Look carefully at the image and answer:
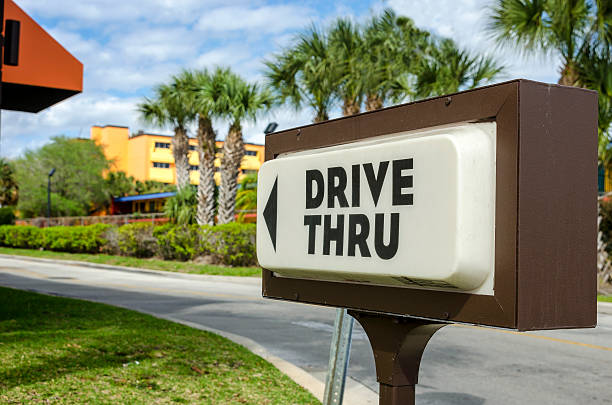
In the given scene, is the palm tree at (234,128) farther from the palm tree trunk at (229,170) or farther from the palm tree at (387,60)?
the palm tree at (387,60)

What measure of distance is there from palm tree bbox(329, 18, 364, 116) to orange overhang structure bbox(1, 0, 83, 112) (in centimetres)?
1216

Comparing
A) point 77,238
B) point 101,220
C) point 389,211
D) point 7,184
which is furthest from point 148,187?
point 389,211

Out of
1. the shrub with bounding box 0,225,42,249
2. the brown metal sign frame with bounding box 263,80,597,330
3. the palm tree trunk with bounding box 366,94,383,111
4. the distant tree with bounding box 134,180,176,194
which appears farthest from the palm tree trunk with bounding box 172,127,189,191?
the distant tree with bounding box 134,180,176,194

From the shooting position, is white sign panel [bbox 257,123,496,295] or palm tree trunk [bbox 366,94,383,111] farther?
palm tree trunk [bbox 366,94,383,111]

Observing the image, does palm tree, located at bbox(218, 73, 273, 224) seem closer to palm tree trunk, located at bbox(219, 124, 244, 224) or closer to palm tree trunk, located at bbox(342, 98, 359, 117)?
palm tree trunk, located at bbox(219, 124, 244, 224)

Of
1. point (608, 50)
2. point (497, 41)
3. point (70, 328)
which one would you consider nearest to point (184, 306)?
point (70, 328)

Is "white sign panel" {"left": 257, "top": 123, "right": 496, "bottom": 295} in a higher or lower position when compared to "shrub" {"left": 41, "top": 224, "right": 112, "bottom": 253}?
higher

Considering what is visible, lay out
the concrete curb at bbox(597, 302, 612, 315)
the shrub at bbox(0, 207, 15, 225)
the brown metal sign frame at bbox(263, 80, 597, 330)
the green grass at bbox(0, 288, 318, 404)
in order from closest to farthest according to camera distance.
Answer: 1. the brown metal sign frame at bbox(263, 80, 597, 330)
2. the green grass at bbox(0, 288, 318, 404)
3. the concrete curb at bbox(597, 302, 612, 315)
4. the shrub at bbox(0, 207, 15, 225)

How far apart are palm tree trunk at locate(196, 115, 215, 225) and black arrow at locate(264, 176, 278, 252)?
25156 mm

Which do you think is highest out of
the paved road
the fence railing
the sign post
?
the fence railing

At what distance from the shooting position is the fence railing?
1248 inches

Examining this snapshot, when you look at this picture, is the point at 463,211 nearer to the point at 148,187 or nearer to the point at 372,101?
the point at 372,101

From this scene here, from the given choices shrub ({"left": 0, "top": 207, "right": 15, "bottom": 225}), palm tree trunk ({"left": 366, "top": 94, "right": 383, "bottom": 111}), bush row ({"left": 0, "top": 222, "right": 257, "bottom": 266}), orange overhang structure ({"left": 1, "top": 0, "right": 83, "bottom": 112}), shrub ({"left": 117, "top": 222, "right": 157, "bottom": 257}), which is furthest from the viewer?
shrub ({"left": 0, "top": 207, "right": 15, "bottom": 225})

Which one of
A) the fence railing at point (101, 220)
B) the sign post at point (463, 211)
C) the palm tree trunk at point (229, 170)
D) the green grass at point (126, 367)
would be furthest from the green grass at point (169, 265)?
the sign post at point (463, 211)
